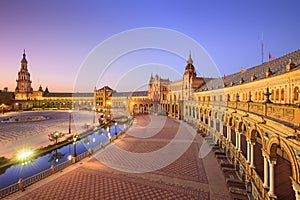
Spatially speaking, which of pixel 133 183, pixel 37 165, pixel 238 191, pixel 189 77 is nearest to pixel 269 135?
pixel 238 191

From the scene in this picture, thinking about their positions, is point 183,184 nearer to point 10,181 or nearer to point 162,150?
point 162,150

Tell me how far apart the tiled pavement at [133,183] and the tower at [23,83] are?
115066 mm

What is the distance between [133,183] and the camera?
12188mm

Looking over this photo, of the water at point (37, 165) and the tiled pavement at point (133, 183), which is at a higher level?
the tiled pavement at point (133, 183)

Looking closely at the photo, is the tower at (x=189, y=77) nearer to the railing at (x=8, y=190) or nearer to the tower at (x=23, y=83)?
the railing at (x=8, y=190)

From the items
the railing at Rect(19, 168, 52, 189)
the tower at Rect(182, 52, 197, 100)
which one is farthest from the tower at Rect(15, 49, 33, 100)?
the railing at Rect(19, 168, 52, 189)

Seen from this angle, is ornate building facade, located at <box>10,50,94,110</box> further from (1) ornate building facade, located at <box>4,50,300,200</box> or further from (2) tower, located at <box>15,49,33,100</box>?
(1) ornate building facade, located at <box>4,50,300,200</box>

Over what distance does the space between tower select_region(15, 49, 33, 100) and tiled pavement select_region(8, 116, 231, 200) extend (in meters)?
115

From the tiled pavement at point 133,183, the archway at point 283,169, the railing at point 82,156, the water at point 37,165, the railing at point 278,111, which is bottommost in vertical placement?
the water at point 37,165

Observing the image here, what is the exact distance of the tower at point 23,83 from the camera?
102175 millimetres

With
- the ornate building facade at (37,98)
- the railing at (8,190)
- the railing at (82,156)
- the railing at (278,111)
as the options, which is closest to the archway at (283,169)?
the railing at (278,111)

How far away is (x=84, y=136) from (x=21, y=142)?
29.1ft

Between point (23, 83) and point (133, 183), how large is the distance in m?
123

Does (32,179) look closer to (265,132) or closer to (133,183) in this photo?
(133,183)
